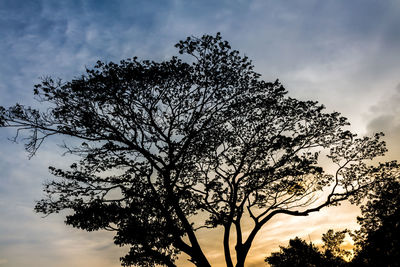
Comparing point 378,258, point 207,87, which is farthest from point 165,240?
point 378,258

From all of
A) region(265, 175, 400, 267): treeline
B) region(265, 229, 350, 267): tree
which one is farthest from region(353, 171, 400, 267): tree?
region(265, 229, 350, 267): tree

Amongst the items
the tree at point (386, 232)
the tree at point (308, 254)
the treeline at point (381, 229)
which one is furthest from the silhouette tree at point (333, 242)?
the tree at point (386, 232)

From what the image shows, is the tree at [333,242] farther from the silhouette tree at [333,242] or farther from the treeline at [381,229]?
the treeline at [381,229]

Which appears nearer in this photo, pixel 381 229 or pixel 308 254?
pixel 381 229

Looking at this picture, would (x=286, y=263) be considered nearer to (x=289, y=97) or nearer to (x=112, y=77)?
(x=289, y=97)

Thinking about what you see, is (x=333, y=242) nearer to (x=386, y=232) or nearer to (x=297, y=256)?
(x=297, y=256)

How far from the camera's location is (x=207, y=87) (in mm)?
14062

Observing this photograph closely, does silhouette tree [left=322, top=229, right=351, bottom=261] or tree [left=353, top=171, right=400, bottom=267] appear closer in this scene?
tree [left=353, top=171, right=400, bottom=267]

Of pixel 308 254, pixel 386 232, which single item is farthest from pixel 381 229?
pixel 308 254

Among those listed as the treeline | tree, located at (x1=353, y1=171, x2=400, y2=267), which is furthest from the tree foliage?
tree, located at (x1=353, y1=171, x2=400, y2=267)

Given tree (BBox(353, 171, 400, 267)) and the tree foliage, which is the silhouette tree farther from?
tree (BBox(353, 171, 400, 267))

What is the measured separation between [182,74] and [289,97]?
5.91 metres

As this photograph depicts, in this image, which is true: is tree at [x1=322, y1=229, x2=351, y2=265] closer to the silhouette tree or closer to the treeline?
the silhouette tree

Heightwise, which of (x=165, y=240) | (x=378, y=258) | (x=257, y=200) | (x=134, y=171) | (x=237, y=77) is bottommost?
(x=378, y=258)
